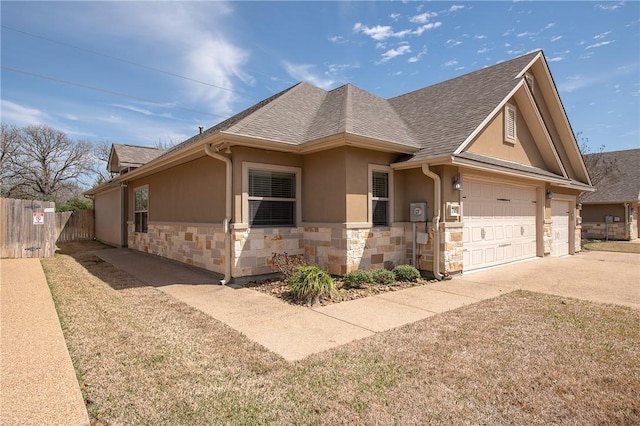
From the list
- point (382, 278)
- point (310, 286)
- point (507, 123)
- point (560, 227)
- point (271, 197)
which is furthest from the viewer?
point (560, 227)

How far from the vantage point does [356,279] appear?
7227 millimetres

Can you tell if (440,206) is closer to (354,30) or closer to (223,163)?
(223,163)

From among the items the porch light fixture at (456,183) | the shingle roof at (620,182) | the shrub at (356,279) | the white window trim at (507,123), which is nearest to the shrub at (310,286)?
the shrub at (356,279)

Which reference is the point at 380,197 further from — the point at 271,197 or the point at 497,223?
the point at 497,223

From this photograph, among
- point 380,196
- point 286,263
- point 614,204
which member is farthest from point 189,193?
point 614,204

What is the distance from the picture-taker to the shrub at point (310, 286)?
6.12 m

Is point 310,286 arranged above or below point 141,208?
below

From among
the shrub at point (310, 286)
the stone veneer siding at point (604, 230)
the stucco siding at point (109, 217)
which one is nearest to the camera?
the shrub at point (310, 286)

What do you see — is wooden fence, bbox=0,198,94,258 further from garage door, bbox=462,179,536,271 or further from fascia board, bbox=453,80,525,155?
garage door, bbox=462,179,536,271

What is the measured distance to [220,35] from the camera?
1210 cm

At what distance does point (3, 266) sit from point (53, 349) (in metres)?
8.23

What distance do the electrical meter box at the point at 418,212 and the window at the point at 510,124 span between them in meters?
4.31

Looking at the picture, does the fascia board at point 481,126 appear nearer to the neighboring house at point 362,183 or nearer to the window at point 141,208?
the neighboring house at point 362,183

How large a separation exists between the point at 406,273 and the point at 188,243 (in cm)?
601
